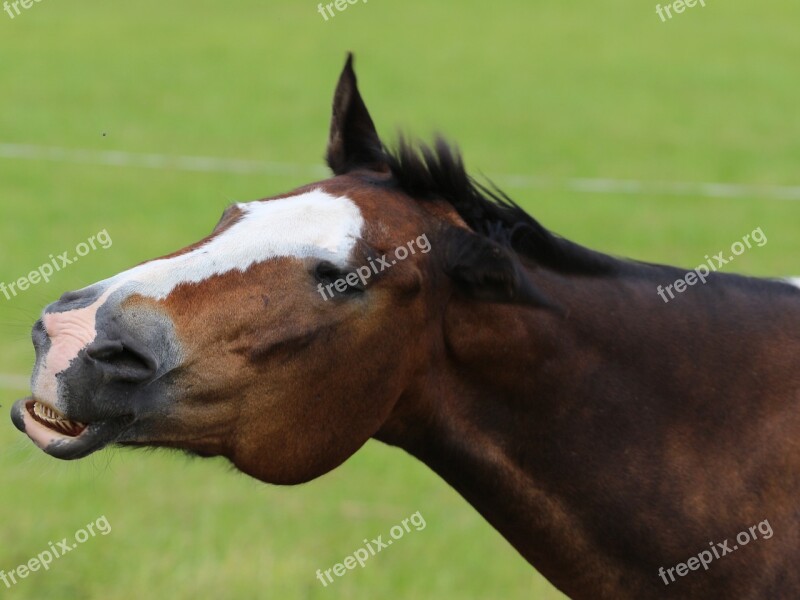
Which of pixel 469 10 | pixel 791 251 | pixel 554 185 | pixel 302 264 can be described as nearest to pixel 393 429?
pixel 302 264

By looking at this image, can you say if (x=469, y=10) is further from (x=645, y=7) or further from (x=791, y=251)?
(x=791, y=251)

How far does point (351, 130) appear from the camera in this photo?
3334 mm

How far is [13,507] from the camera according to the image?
245 inches

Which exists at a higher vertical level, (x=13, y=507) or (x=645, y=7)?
(x=13, y=507)

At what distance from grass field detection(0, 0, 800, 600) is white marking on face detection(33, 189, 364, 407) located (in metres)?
0.48

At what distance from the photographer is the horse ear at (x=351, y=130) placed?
10.8 feet

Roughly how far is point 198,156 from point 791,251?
6.53m

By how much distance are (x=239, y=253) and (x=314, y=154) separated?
1159 centimetres
